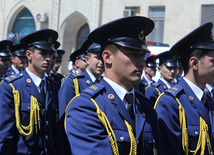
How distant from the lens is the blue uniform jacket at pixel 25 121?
12.2 feet

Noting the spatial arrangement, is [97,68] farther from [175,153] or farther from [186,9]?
[186,9]

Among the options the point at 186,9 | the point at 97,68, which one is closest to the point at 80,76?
the point at 97,68

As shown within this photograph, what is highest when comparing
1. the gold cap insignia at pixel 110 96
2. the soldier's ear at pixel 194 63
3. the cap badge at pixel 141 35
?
the cap badge at pixel 141 35

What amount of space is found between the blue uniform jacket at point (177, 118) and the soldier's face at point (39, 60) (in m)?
1.79

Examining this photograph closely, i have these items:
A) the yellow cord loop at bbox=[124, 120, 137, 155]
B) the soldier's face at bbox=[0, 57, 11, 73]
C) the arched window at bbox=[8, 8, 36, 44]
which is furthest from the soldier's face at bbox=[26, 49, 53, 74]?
the arched window at bbox=[8, 8, 36, 44]

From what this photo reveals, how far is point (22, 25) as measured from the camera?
24.0 m

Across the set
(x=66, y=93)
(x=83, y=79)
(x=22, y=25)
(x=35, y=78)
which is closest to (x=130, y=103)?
(x=35, y=78)

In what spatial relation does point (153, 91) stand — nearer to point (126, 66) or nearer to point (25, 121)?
A: point (25, 121)

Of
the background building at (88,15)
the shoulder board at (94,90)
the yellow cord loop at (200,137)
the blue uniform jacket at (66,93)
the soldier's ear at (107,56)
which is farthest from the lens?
the background building at (88,15)

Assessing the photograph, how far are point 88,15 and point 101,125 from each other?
18.7 m

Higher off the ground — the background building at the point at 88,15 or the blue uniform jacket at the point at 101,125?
the background building at the point at 88,15

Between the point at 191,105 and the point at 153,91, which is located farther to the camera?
the point at 153,91

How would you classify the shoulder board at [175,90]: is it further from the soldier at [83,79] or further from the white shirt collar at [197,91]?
the soldier at [83,79]

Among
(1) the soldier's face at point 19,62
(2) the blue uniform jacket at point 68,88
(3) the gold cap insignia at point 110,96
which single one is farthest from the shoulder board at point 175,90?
(1) the soldier's face at point 19,62
